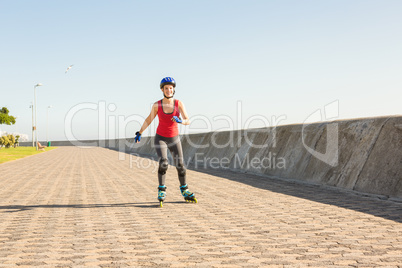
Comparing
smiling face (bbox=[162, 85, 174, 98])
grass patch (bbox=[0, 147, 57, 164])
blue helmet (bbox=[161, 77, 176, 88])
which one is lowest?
grass patch (bbox=[0, 147, 57, 164])

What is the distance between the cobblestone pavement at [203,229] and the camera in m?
3.89

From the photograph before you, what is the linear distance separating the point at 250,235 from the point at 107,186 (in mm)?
6328

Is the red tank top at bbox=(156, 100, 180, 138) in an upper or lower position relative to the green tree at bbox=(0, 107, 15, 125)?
lower

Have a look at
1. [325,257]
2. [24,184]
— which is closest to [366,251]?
[325,257]

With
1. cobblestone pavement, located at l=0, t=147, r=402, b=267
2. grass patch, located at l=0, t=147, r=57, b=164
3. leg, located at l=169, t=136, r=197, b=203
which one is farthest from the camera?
grass patch, located at l=0, t=147, r=57, b=164

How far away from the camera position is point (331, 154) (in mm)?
9875

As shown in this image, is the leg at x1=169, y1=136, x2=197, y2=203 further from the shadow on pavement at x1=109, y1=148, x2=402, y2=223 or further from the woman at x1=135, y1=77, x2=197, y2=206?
the shadow on pavement at x1=109, y1=148, x2=402, y2=223

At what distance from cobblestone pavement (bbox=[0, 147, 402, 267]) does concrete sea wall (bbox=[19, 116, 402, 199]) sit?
25.5 inches

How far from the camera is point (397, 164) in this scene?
767cm

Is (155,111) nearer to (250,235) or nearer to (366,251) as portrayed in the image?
(250,235)

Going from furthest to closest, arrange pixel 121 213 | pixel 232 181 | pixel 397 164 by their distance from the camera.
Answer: pixel 232 181 < pixel 397 164 < pixel 121 213

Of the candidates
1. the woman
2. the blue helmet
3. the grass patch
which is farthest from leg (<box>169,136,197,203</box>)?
the grass patch

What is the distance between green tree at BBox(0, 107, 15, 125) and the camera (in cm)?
5878

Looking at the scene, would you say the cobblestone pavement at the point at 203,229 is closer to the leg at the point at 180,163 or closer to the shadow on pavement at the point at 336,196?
the shadow on pavement at the point at 336,196
